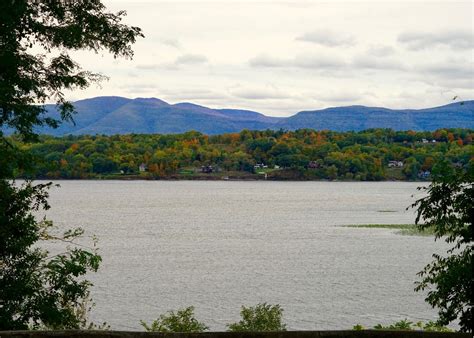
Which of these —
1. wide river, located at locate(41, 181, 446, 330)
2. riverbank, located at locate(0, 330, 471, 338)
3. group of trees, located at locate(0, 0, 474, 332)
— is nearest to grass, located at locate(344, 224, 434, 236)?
wide river, located at locate(41, 181, 446, 330)

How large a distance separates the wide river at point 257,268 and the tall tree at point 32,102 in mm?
10834

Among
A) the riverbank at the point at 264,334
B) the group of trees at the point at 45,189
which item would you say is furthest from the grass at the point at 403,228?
the riverbank at the point at 264,334

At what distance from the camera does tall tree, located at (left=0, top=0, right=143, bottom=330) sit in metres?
17.3

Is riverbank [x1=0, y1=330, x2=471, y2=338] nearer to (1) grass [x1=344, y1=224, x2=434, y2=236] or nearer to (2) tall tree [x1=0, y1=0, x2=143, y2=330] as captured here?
(2) tall tree [x1=0, y1=0, x2=143, y2=330]

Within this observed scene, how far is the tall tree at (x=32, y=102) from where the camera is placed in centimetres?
1734

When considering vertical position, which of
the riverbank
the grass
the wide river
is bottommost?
the wide river

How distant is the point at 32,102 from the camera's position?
1880 cm

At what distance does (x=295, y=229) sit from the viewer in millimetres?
110250

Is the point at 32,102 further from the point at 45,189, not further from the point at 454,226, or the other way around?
the point at 454,226

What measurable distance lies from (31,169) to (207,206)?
146 meters

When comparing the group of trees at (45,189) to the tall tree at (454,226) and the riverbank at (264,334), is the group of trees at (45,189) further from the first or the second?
the riverbank at (264,334)

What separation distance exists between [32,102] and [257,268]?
5057cm

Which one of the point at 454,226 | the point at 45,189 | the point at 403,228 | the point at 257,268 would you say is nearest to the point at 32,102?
the point at 45,189

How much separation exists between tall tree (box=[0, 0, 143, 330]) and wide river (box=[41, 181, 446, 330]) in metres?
10.8
